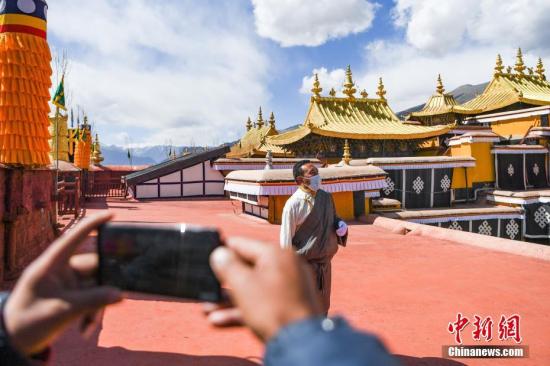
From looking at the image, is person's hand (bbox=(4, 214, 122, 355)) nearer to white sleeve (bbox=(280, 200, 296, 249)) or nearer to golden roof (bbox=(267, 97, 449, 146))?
white sleeve (bbox=(280, 200, 296, 249))

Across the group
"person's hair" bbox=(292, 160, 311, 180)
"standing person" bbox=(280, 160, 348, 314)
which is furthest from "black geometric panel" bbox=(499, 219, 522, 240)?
"person's hair" bbox=(292, 160, 311, 180)

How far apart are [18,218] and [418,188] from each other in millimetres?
14708

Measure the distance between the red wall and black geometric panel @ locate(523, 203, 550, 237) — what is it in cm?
1725

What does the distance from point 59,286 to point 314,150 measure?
19.7m

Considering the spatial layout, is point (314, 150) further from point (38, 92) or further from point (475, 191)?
point (38, 92)

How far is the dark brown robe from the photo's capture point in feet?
12.2

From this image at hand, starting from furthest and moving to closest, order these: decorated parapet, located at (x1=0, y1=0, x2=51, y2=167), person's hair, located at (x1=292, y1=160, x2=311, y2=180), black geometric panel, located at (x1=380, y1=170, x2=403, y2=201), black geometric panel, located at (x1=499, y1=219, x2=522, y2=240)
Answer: black geometric panel, located at (x1=380, y1=170, x2=403, y2=201) → black geometric panel, located at (x1=499, y1=219, x2=522, y2=240) → decorated parapet, located at (x1=0, y1=0, x2=51, y2=167) → person's hair, located at (x1=292, y1=160, x2=311, y2=180)

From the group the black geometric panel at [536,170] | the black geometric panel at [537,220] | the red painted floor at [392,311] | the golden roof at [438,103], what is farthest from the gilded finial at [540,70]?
the red painted floor at [392,311]

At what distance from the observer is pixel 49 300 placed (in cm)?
84

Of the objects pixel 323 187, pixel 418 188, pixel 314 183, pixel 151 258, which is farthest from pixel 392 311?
pixel 418 188

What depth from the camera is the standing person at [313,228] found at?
373cm

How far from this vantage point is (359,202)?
1315cm

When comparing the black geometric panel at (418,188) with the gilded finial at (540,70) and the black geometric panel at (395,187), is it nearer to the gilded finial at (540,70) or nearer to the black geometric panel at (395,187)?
the black geometric panel at (395,187)

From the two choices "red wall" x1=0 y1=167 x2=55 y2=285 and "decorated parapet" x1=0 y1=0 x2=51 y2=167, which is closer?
"red wall" x1=0 y1=167 x2=55 y2=285
